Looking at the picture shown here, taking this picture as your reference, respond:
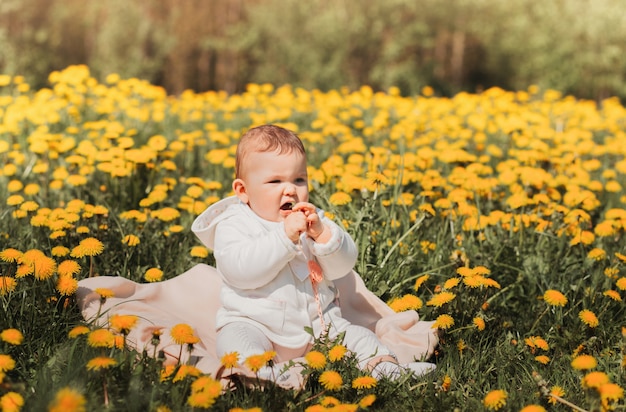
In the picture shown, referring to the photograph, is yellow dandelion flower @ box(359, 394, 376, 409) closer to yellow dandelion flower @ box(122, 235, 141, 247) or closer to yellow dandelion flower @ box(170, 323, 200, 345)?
yellow dandelion flower @ box(170, 323, 200, 345)

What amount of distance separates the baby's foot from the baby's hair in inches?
28.8

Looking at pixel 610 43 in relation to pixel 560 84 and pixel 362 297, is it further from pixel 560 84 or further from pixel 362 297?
pixel 362 297

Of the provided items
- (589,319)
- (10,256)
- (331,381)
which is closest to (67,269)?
(10,256)

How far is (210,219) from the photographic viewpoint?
2.58 m

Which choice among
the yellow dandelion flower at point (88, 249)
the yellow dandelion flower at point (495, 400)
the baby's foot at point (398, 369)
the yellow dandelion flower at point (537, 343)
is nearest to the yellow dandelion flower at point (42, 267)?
the yellow dandelion flower at point (88, 249)

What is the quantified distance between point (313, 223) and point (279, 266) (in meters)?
0.17

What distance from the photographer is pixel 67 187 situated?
163 inches

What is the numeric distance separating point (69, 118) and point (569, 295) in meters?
4.11

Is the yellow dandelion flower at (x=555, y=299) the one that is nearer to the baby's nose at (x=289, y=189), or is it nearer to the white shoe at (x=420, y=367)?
the white shoe at (x=420, y=367)

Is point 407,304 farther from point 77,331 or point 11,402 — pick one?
point 11,402

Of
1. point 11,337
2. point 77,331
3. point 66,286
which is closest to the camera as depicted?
point 11,337

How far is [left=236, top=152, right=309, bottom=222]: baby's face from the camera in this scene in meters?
2.33

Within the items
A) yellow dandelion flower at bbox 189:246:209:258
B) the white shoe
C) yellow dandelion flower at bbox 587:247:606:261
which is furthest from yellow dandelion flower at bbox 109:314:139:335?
yellow dandelion flower at bbox 587:247:606:261

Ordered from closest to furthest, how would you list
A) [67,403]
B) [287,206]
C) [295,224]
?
[67,403] < [295,224] < [287,206]
